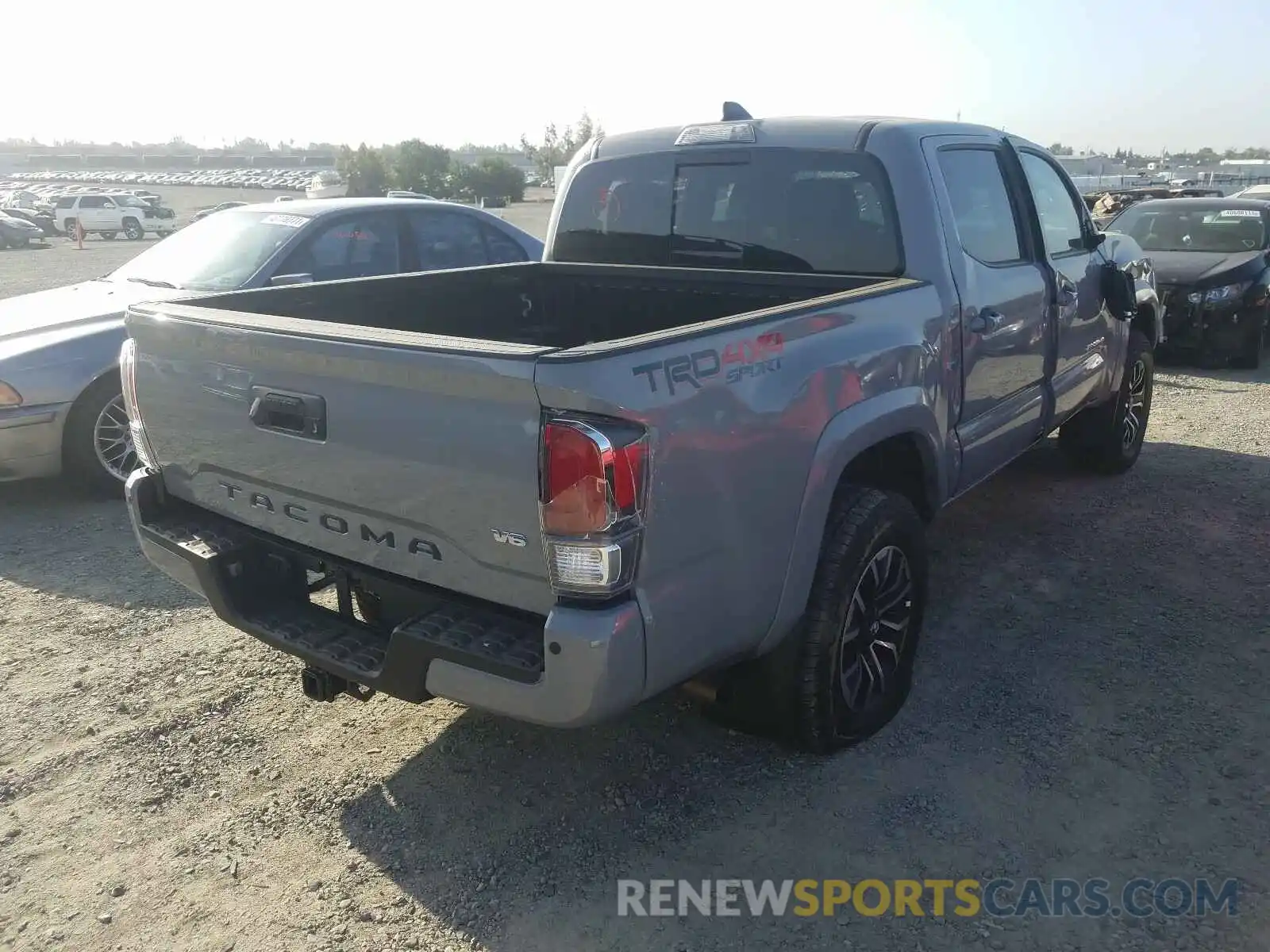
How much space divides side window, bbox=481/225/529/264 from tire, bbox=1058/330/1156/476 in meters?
4.02

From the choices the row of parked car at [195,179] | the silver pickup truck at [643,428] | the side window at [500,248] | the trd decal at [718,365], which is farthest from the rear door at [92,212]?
the trd decal at [718,365]

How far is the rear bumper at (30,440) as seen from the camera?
18.0 ft

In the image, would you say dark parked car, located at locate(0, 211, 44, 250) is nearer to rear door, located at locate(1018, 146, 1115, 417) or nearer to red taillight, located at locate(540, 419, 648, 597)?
rear door, located at locate(1018, 146, 1115, 417)

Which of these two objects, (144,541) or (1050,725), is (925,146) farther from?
(144,541)

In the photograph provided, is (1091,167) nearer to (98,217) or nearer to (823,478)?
(98,217)

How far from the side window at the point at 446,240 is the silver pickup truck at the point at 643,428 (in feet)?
8.85

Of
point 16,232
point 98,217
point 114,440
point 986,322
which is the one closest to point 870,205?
point 986,322

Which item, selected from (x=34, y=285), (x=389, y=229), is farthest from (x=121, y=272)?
(x=34, y=285)

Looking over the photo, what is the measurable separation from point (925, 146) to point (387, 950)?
3.27m

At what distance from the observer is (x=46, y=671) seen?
3.94m

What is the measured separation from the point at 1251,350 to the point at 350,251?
27.9 feet

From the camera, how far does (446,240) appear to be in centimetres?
729

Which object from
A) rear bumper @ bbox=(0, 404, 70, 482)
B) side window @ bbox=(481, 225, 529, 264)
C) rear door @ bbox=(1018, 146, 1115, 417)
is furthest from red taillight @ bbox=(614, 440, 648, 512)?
side window @ bbox=(481, 225, 529, 264)

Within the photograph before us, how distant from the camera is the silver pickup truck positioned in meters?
2.30
